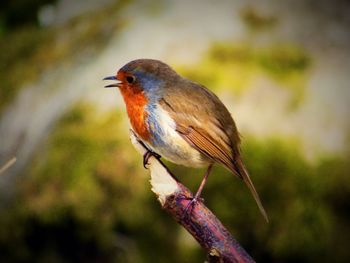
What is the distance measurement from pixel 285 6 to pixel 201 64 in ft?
4.24

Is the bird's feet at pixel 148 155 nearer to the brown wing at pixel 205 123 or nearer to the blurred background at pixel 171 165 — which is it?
the brown wing at pixel 205 123

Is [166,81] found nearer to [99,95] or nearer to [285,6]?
[99,95]

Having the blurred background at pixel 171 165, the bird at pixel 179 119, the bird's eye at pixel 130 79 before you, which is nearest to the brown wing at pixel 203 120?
the bird at pixel 179 119

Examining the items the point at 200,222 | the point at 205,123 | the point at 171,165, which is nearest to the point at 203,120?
the point at 205,123

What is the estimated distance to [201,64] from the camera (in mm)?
4293

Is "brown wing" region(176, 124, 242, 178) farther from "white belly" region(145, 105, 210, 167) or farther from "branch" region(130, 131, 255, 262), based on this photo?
"branch" region(130, 131, 255, 262)

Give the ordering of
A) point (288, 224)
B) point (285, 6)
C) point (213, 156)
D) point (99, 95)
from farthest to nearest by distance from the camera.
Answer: point (285, 6), point (99, 95), point (288, 224), point (213, 156)

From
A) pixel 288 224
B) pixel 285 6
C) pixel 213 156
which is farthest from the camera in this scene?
pixel 285 6

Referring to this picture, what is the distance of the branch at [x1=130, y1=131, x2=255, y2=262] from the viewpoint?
84.7 inches

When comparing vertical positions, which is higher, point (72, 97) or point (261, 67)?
point (261, 67)

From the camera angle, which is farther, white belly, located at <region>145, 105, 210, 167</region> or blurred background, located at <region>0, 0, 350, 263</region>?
blurred background, located at <region>0, 0, 350, 263</region>

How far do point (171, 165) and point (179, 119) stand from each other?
1.31 m

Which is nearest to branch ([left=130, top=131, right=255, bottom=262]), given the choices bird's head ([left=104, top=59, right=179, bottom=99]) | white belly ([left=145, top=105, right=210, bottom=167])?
white belly ([left=145, top=105, right=210, bottom=167])

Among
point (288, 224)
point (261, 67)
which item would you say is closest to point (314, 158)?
point (288, 224)
